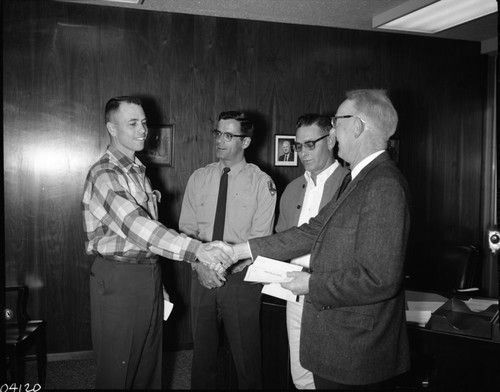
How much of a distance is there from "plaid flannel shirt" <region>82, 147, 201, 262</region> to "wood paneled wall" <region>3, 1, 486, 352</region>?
1610mm

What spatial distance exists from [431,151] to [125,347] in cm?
404

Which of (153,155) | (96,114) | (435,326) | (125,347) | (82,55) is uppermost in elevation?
(82,55)

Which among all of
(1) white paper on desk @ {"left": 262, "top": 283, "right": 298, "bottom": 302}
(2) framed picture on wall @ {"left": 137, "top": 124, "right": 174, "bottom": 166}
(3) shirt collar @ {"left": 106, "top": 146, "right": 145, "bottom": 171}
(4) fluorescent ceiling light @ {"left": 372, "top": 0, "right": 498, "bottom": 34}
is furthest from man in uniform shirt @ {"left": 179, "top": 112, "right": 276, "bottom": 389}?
(4) fluorescent ceiling light @ {"left": 372, "top": 0, "right": 498, "bottom": 34}

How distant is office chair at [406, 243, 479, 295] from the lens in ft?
11.4

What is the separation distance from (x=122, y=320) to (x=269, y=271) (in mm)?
883

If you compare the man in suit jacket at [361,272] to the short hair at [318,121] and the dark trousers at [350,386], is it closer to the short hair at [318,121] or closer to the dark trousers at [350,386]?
the dark trousers at [350,386]

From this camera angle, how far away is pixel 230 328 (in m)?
3.00

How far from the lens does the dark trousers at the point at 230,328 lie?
294cm

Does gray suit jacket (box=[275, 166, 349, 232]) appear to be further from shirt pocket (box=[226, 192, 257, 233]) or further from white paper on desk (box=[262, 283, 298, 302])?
white paper on desk (box=[262, 283, 298, 302])

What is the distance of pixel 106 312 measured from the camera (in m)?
2.42

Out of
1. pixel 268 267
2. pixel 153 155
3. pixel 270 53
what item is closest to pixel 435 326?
pixel 268 267

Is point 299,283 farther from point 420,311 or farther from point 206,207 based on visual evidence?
point 206,207

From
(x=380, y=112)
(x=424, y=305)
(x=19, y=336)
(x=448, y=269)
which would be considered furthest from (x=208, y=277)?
(x=448, y=269)

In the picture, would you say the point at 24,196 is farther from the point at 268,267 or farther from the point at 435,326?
the point at 435,326
